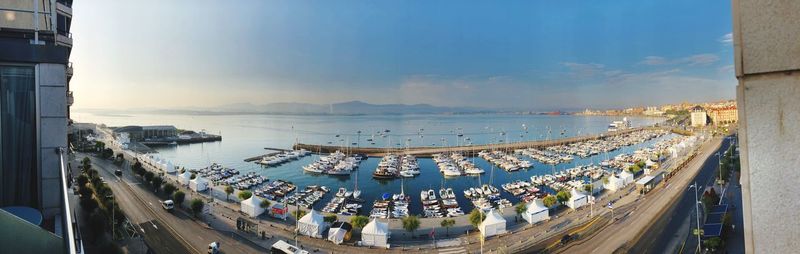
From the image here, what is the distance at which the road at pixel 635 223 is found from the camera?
9.09m

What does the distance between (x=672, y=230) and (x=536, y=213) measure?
353 cm

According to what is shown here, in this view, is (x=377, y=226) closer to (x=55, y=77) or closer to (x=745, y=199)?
(x=55, y=77)

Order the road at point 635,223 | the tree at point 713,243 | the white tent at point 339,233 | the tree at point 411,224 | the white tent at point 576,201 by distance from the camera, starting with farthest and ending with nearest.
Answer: the white tent at point 576,201 → the tree at point 411,224 → the white tent at point 339,233 → the road at point 635,223 → the tree at point 713,243

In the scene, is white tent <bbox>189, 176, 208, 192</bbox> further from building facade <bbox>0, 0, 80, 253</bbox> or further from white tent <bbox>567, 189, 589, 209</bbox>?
white tent <bbox>567, 189, 589, 209</bbox>

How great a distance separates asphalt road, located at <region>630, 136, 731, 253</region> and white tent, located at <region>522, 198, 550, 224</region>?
274 centimetres

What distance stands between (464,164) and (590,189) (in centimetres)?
1217

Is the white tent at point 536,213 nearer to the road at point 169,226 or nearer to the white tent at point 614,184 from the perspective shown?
the white tent at point 614,184

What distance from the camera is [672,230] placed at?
10.1 meters

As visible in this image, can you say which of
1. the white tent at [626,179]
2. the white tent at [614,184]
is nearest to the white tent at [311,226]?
the white tent at [614,184]

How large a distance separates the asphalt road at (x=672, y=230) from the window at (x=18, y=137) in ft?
34.9

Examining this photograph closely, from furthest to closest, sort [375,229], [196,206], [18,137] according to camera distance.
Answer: [196,206]
[375,229]
[18,137]

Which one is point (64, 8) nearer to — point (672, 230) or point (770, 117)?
point (770, 117)

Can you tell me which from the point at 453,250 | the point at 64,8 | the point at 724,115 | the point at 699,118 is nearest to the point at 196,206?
the point at 64,8

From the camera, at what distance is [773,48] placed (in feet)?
2.74
